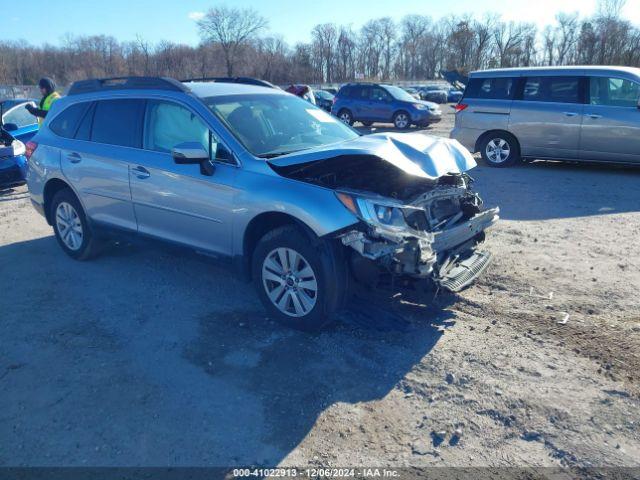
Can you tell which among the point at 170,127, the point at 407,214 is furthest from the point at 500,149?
the point at 170,127

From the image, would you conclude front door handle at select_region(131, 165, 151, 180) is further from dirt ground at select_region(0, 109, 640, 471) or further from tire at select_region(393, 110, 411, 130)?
tire at select_region(393, 110, 411, 130)

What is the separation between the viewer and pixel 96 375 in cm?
367

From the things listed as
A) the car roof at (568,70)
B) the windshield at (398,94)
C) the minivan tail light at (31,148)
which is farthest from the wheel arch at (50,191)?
the windshield at (398,94)

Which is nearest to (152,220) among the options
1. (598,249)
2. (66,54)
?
(598,249)

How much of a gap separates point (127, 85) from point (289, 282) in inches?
109

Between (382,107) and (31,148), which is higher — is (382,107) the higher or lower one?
the higher one

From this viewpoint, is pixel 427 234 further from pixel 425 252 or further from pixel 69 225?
pixel 69 225

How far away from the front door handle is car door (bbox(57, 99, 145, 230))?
4.6 inches

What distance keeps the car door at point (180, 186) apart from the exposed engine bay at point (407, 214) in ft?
2.02

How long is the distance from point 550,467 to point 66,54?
8595 centimetres

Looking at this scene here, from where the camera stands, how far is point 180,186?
15.1 feet

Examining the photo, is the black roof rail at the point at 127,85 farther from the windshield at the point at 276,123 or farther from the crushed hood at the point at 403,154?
the crushed hood at the point at 403,154

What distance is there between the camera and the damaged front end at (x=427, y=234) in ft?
12.2

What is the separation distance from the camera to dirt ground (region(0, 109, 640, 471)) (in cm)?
291
